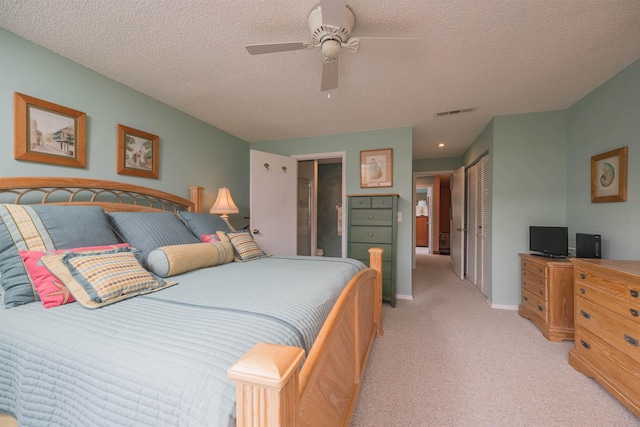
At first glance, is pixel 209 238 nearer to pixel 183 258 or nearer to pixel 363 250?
pixel 183 258

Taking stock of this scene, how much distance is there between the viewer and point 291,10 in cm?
142

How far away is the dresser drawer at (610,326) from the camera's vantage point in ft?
4.42

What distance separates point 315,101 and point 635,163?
8.90 feet

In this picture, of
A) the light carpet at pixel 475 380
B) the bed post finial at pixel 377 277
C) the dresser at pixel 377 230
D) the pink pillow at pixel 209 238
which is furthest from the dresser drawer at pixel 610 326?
the pink pillow at pixel 209 238

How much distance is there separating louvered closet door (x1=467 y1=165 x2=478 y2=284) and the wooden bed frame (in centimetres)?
260

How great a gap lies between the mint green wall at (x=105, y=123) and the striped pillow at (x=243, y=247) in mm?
→ 1080

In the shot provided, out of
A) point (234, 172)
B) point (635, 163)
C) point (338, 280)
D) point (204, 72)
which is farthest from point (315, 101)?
point (635, 163)

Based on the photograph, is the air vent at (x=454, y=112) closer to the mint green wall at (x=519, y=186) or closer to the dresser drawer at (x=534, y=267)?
the mint green wall at (x=519, y=186)

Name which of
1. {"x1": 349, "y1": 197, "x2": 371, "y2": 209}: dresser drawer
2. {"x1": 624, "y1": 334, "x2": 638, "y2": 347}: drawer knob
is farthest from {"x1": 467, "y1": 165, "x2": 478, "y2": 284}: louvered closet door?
{"x1": 624, "y1": 334, "x2": 638, "y2": 347}: drawer knob

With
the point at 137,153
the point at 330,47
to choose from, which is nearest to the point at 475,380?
the point at 330,47

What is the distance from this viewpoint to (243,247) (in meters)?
2.17

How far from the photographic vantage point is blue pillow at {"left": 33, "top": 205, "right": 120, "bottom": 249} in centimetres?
135

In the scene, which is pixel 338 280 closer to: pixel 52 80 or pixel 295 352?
pixel 295 352

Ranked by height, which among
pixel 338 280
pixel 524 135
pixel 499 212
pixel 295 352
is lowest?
pixel 338 280
